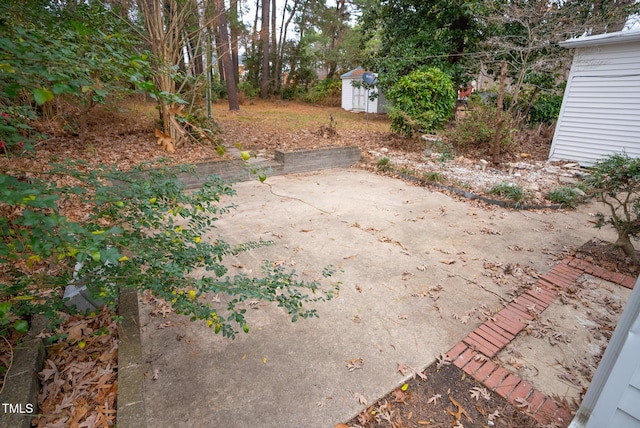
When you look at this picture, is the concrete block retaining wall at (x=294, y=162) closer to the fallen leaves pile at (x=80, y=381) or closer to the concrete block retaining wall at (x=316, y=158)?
the concrete block retaining wall at (x=316, y=158)

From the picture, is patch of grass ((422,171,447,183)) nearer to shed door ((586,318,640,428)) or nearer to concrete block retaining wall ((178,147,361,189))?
concrete block retaining wall ((178,147,361,189))

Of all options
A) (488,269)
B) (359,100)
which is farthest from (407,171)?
(359,100)

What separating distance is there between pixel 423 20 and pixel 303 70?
35.7 feet

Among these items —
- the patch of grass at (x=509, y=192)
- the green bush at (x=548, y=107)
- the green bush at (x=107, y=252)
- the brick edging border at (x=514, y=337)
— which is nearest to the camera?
the green bush at (x=107, y=252)

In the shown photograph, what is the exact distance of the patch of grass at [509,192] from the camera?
504 centimetres

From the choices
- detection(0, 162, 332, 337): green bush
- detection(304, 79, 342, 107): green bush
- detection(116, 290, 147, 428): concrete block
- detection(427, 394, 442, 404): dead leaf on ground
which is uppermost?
detection(304, 79, 342, 107): green bush

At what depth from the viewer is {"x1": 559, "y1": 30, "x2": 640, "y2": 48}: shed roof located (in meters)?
6.19

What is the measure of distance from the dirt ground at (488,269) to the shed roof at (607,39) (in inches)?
99.7

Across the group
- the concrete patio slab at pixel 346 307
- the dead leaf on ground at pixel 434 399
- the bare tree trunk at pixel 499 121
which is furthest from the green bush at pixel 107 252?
the bare tree trunk at pixel 499 121

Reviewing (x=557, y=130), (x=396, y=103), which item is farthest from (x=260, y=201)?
(x=557, y=130)

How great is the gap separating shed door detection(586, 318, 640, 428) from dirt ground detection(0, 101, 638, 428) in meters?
0.42

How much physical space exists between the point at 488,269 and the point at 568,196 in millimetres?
3052

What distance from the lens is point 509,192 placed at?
5.13 m

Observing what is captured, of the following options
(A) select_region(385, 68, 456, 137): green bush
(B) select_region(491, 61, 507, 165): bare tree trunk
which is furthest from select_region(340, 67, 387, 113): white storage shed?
(B) select_region(491, 61, 507, 165): bare tree trunk
